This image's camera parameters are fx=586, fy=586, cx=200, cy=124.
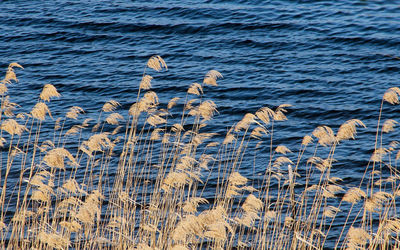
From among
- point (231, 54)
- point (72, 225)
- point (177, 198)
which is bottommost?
point (231, 54)

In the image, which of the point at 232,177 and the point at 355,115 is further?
the point at 355,115

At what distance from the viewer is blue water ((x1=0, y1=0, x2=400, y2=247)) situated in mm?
17391

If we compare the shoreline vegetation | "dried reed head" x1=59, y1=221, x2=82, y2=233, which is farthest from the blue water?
"dried reed head" x1=59, y1=221, x2=82, y2=233

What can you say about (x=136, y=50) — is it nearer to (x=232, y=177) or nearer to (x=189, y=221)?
(x=232, y=177)

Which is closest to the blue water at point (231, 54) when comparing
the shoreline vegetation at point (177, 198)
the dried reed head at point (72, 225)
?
the shoreline vegetation at point (177, 198)

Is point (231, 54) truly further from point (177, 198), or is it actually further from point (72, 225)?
point (72, 225)

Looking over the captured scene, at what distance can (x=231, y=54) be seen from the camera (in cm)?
2158

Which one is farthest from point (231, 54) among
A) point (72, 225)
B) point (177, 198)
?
point (72, 225)

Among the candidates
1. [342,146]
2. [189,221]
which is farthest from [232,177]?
[342,146]

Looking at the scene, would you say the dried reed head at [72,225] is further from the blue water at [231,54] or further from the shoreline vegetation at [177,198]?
the blue water at [231,54]

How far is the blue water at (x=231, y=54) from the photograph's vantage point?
685 inches

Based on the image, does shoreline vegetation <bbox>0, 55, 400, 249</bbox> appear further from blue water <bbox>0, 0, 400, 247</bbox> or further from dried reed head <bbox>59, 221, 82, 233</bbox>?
blue water <bbox>0, 0, 400, 247</bbox>

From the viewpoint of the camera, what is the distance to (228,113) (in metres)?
17.4

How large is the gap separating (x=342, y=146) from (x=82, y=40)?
41.8 feet
